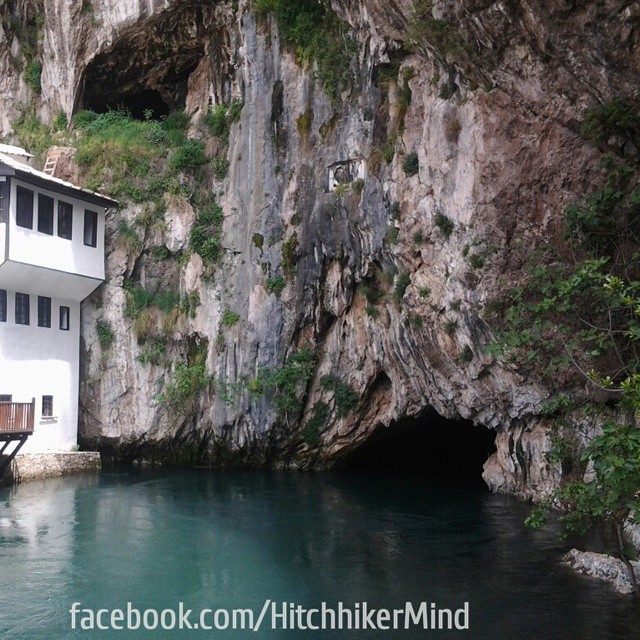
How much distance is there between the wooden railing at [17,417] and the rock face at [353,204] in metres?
4.01

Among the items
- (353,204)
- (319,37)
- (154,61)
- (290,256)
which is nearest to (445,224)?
(353,204)

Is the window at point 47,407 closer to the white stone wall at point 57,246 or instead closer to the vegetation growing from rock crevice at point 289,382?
the white stone wall at point 57,246

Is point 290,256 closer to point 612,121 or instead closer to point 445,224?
point 445,224

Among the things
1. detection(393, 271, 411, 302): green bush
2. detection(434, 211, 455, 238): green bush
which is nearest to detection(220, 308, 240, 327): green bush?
detection(393, 271, 411, 302): green bush

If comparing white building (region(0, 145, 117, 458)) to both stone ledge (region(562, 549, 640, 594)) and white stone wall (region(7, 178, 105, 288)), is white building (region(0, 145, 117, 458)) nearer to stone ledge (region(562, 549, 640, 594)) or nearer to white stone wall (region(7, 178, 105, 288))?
white stone wall (region(7, 178, 105, 288))

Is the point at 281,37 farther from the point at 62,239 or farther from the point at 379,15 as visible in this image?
the point at 62,239

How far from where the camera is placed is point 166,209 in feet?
96.7

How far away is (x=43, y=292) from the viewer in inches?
1072

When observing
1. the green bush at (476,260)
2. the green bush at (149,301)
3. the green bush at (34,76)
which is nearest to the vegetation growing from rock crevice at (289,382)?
the green bush at (149,301)

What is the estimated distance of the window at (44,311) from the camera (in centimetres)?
2733

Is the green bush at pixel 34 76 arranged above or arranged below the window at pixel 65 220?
above

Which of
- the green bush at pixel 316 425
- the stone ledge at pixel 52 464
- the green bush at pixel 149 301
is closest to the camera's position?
the stone ledge at pixel 52 464

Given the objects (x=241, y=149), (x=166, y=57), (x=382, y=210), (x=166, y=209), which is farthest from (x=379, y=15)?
(x=166, y=57)

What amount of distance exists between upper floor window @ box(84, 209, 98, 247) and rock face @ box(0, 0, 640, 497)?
1075 millimetres
